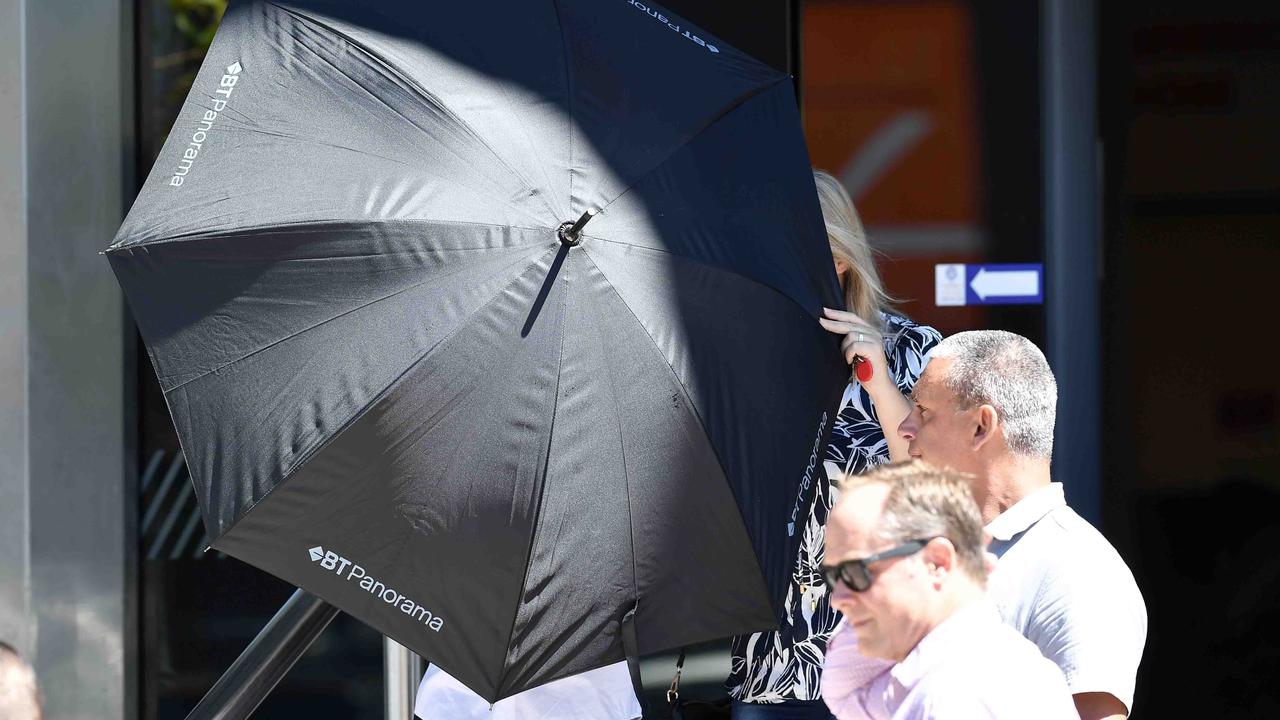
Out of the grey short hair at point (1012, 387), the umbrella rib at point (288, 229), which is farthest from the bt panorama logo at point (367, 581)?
the grey short hair at point (1012, 387)

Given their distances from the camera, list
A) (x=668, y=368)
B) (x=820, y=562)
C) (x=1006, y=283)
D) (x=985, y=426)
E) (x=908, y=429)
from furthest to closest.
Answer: (x=1006, y=283) < (x=820, y=562) < (x=908, y=429) < (x=985, y=426) < (x=668, y=368)

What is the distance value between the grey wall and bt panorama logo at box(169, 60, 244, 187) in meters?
2.93

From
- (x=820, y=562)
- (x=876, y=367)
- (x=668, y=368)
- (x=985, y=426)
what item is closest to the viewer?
(x=668, y=368)

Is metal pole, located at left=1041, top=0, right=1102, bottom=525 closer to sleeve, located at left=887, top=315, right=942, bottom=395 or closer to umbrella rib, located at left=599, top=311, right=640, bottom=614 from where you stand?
sleeve, located at left=887, top=315, right=942, bottom=395

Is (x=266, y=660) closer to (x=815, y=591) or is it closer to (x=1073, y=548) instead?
(x=1073, y=548)

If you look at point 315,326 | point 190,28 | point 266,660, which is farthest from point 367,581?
point 190,28

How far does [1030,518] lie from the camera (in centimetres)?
227

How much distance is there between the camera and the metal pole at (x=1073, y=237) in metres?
4.55

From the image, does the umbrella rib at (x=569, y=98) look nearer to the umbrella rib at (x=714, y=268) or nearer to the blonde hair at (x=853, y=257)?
the umbrella rib at (x=714, y=268)

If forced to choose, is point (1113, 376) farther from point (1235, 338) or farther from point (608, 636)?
point (608, 636)

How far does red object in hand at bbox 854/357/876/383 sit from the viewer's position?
8.36 ft

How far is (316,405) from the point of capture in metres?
1.96

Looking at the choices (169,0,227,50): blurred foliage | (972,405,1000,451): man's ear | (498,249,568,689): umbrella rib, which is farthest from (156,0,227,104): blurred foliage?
(972,405,1000,451): man's ear

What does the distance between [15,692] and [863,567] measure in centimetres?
168
